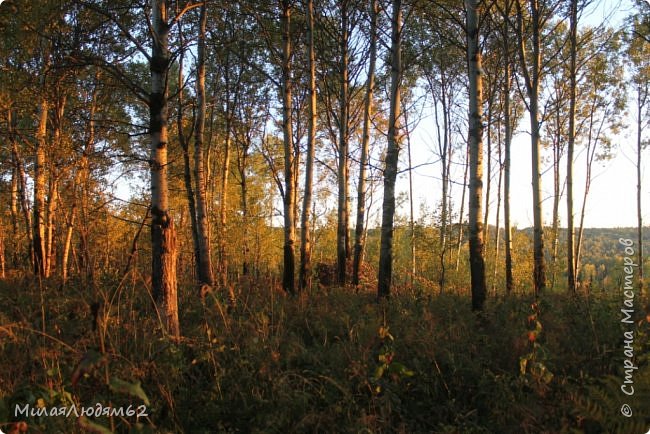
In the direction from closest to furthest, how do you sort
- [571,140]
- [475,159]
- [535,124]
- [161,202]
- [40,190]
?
[161,202] → [475,159] → [535,124] → [40,190] → [571,140]

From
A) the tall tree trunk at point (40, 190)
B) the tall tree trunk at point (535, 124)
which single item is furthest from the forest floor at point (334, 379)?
the tall tree trunk at point (40, 190)

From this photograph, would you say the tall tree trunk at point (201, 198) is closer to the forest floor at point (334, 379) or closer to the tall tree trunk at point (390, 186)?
the forest floor at point (334, 379)

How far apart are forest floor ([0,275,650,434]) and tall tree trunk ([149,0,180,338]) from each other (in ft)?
1.32

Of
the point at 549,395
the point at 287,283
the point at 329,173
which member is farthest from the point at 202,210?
the point at 329,173

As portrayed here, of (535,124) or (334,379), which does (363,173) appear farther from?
(334,379)

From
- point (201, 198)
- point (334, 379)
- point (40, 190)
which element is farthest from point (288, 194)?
point (40, 190)

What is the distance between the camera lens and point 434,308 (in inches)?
245

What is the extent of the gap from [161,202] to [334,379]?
270cm

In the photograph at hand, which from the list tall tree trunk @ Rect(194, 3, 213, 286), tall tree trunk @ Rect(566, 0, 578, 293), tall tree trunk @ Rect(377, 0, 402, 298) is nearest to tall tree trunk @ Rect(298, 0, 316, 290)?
tall tree trunk @ Rect(377, 0, 402, 298)

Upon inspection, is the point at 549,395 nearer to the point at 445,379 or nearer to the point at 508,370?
the point at 508,370

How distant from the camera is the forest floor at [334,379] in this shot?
2826 mm

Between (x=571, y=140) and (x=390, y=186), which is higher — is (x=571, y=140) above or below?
above

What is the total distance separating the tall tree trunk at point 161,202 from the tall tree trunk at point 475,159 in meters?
4.53

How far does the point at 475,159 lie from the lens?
19.9 ft
